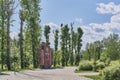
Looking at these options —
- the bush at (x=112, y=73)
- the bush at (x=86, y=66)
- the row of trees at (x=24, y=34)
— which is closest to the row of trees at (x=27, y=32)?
the row of trees at (x=24, y=34)

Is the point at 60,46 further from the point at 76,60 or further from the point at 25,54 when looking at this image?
the point at 25,54

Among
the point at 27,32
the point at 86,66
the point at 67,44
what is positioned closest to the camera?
the point at 86,66

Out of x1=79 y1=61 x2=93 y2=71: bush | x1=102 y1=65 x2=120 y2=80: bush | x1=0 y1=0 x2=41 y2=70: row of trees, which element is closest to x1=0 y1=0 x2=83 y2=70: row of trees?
x1=0 y1=0 x2=41 y2=70: row of trees

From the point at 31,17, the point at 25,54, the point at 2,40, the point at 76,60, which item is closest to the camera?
the point at 2,40

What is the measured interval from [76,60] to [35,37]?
39987 mm

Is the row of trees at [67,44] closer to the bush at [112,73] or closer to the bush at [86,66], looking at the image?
the bush at [86,66]

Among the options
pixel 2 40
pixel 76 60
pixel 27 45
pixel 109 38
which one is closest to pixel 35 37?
pixel 27 45

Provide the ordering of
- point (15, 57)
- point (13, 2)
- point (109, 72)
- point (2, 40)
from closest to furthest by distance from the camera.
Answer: point (109, 72)
point (13, 2)
point (2, 40)
point (15, 57)

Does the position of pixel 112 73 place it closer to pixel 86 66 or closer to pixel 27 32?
pixel 86 66

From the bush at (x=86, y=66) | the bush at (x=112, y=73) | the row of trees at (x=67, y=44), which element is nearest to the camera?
the bush at (x=112, y=73)

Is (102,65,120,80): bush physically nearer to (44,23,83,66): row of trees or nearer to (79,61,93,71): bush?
(79,61,93,71): bush

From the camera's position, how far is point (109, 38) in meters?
94.1

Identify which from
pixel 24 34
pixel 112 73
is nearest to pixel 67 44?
pixel 24 34

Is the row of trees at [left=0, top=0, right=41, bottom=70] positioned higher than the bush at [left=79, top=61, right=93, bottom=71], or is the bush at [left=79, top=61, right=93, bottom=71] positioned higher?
the row of trees at [left=0, top=0, right=41, bottom=70]
